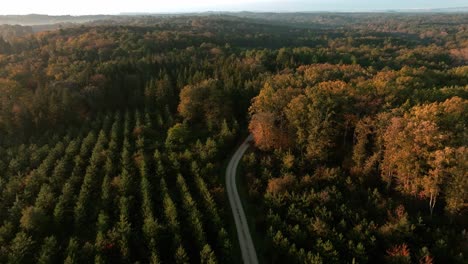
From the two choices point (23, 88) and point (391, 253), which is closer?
point (391, 253)

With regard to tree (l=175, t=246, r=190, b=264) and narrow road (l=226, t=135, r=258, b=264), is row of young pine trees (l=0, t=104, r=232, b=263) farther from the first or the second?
narrow road (l=226, t=135, r=258, b=264)

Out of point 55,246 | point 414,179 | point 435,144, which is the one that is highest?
point 435,144

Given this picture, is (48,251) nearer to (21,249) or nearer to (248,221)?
(21,249)

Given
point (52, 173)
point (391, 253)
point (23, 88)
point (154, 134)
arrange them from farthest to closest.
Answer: point (23, 88), point (154, 134), point (52, 173), point (391, 253)

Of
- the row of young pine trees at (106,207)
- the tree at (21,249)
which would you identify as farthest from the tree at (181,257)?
the tree at (21,249)

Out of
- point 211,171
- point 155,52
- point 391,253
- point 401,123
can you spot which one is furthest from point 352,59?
point 391,253

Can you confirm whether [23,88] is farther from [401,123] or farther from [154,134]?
[401,123]

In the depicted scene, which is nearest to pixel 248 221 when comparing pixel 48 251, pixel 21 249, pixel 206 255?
pixel 206 255

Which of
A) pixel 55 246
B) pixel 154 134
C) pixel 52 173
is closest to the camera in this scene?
pixel 55 246

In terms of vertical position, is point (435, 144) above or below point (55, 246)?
above
